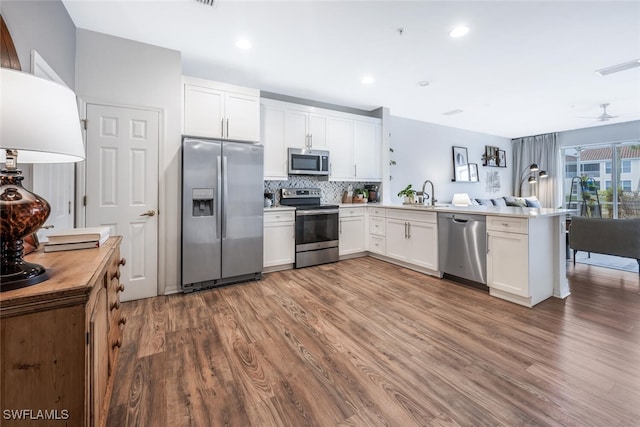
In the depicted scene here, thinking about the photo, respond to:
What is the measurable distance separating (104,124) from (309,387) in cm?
309

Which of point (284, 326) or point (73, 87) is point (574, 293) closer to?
point (284, 326)

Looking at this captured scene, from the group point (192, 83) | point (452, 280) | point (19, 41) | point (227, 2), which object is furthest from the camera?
point (452, 280)

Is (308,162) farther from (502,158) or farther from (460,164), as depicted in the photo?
(502,158)

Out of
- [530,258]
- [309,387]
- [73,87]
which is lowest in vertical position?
[309,387]

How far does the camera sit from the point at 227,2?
91.4 inches

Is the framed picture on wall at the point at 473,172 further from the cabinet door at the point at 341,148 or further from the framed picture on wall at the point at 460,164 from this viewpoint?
the cabinet door at the point at 341,148

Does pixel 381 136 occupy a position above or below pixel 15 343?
above

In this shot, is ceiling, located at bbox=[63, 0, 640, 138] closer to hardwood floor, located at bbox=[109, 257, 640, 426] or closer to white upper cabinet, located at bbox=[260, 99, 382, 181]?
white upper cabinet, located at bbox=[260, 99, 382, 181]

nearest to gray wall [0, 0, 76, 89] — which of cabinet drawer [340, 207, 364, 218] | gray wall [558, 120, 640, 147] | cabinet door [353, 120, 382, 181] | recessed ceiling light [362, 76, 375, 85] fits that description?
recessed ceiling light [362, 76, 375, 85]

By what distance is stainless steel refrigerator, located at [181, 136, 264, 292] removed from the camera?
307 cm

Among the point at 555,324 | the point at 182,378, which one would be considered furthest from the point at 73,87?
the point at 555,324

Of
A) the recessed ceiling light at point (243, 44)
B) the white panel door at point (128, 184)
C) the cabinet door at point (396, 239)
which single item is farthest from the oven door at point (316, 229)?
the recessed ceiling light at point (243, 44)

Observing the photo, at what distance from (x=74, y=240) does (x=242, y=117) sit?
2.63 m

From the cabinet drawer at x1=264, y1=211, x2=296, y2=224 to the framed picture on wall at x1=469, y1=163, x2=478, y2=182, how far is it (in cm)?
510
